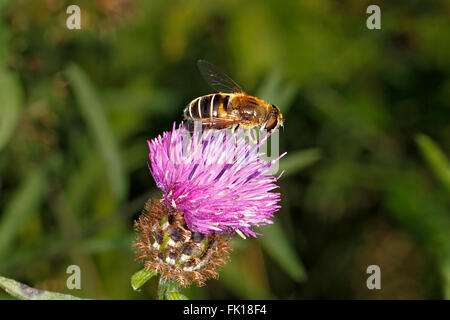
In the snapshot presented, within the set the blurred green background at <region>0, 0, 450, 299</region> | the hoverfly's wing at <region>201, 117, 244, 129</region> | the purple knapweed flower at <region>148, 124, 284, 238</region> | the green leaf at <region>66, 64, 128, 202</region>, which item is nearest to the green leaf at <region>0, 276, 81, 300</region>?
the purple knapweed flower at <region>148, 124, 284, 238</region>

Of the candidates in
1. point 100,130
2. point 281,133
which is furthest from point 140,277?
point 281,133

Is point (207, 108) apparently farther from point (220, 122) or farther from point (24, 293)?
point (24, 293)

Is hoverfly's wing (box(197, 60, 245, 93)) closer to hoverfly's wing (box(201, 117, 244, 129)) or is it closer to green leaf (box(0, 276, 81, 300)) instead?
hoverfly's wing (box(201, 117, 244, 129))

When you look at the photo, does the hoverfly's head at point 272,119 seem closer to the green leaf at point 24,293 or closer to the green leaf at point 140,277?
the green leaf at point 140,277

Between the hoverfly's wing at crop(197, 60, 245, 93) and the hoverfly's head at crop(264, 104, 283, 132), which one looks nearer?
the hoverfly's head at crop(264, 104, 283, 132)

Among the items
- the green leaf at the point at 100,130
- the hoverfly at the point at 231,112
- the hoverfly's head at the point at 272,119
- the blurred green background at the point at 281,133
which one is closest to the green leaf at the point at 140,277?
the hoverfly at the point at 231,112
